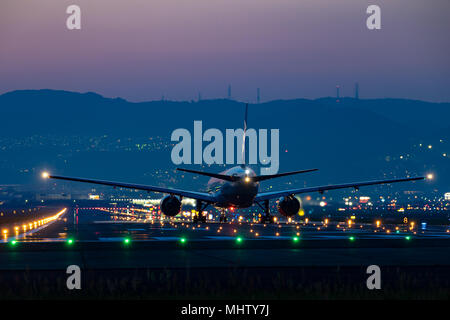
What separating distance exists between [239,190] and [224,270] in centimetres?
4259

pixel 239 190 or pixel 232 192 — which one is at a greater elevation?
pixel 239 190

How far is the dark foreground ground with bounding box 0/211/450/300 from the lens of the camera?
17844 mm

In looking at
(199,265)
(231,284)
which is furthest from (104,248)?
(231,284)

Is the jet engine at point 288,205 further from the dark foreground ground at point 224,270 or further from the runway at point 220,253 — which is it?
the dark foreground ground at point 224,270

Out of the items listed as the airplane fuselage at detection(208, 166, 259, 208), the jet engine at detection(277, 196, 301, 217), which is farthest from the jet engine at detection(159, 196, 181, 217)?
the jet engine at detection(277, 196, 301, 217)

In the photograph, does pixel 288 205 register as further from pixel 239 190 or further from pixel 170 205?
pixel 170 205

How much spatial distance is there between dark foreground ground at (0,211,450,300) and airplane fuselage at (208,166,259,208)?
2833 centimetres

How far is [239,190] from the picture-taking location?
2591 inches

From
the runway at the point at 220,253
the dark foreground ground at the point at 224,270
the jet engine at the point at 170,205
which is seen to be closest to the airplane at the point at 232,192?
the jet engine at the point at 170,205

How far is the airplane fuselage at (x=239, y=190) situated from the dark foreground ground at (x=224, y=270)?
92.9ft

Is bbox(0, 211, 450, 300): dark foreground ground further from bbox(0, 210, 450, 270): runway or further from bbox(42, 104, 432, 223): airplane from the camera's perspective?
bbox(42, 104, 432, 223): airplane

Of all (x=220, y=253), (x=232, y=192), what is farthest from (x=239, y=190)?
(x=220, y=253)
